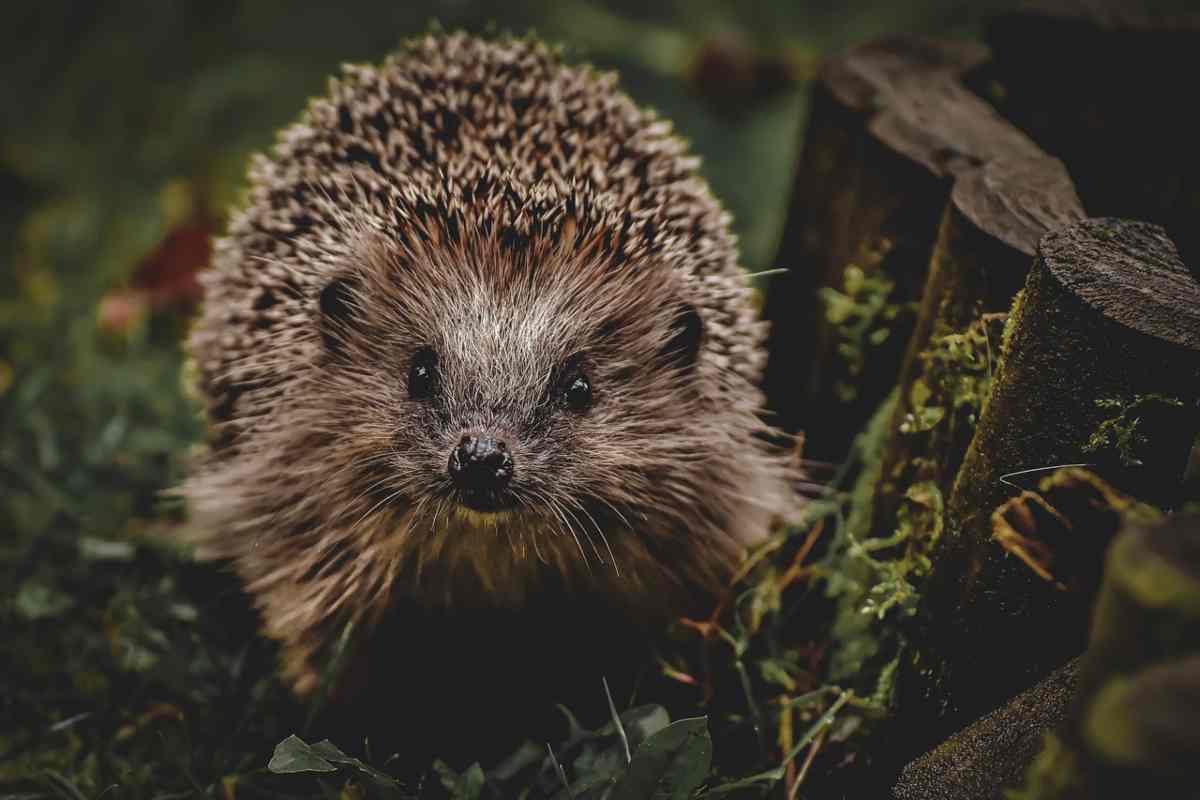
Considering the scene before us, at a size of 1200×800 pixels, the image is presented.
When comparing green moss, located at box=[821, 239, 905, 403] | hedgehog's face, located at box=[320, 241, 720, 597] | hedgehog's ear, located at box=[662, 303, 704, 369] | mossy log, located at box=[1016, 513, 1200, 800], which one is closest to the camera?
mossy log, located at box=[1016, 513, 1200, 800]

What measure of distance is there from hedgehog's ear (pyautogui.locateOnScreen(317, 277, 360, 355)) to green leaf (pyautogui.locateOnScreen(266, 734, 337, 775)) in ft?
2.87

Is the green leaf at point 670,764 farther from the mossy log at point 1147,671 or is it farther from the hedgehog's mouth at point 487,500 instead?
the mossy log at point 1147,671

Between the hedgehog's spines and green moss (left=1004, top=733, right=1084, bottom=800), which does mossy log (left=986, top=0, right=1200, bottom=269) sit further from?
green moss (left=1004, top=733, right=1084, bottom=800)

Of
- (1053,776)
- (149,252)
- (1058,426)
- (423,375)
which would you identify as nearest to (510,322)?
(423,375)

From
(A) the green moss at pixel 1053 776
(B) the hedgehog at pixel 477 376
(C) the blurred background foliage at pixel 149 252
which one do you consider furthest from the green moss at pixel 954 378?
(C) the blurred background foliage at pixel 149 252

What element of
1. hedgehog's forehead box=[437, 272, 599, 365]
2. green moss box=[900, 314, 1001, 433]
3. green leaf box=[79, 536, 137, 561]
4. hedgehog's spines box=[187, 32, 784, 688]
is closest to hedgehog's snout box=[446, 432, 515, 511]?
hedgehog's spines box=[187, 32, 784, 688]

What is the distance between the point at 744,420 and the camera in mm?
2535

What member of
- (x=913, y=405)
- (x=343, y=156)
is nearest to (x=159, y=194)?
(x=343, y=156)

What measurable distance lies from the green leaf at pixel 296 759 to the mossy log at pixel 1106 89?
2.42 metres

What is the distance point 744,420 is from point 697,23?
406 centimetres

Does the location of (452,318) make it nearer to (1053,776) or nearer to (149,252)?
(1053,776)

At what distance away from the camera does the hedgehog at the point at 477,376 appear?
222 cm

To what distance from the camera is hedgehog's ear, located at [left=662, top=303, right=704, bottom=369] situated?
2.40 metres

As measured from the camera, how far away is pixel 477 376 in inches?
85.6
